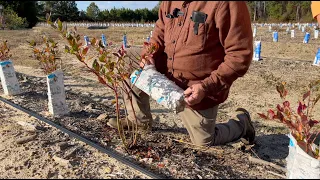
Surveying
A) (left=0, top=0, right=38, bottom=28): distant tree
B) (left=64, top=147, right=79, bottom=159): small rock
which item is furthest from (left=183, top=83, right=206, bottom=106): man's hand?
(left=0, top=0, right=38, bottom=28): distant tree

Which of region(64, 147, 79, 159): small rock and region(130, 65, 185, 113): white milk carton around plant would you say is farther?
region(64, 147, 79, 159): small rock

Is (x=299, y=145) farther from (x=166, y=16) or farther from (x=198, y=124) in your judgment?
(x=166, y=16)

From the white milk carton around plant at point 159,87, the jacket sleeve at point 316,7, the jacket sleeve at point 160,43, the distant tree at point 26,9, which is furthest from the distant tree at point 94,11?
the jacket sleeve at point 316,7

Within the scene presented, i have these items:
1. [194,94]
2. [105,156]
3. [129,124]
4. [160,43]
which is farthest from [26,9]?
[194,94]

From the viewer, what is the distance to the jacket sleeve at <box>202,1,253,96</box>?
208cm

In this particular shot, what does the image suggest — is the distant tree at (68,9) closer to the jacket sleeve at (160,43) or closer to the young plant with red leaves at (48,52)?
the young plant with red leaves at (48,52)

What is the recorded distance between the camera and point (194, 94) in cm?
228

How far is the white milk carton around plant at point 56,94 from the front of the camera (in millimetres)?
3318

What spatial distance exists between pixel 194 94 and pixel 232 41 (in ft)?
1.53

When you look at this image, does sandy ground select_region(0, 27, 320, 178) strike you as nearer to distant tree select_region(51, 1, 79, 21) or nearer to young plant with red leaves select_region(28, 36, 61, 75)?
young plant with red leaves select_region(28, 36, 61, 75)

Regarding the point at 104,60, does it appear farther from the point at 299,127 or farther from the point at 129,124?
the point at 299,127

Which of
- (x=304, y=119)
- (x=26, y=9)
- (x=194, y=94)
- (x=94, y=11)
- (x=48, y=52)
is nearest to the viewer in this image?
(x=304, y=119)

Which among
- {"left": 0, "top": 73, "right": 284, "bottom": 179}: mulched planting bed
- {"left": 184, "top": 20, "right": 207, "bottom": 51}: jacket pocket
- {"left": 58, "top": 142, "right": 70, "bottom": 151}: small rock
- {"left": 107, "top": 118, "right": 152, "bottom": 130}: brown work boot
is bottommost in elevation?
{"left": 0, "top": 73, "right": 284, "bottom": 179}: mulched planting bed

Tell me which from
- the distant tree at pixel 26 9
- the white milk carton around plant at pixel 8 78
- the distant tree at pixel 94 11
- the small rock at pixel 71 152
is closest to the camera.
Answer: the small rock at pixel 71 152
